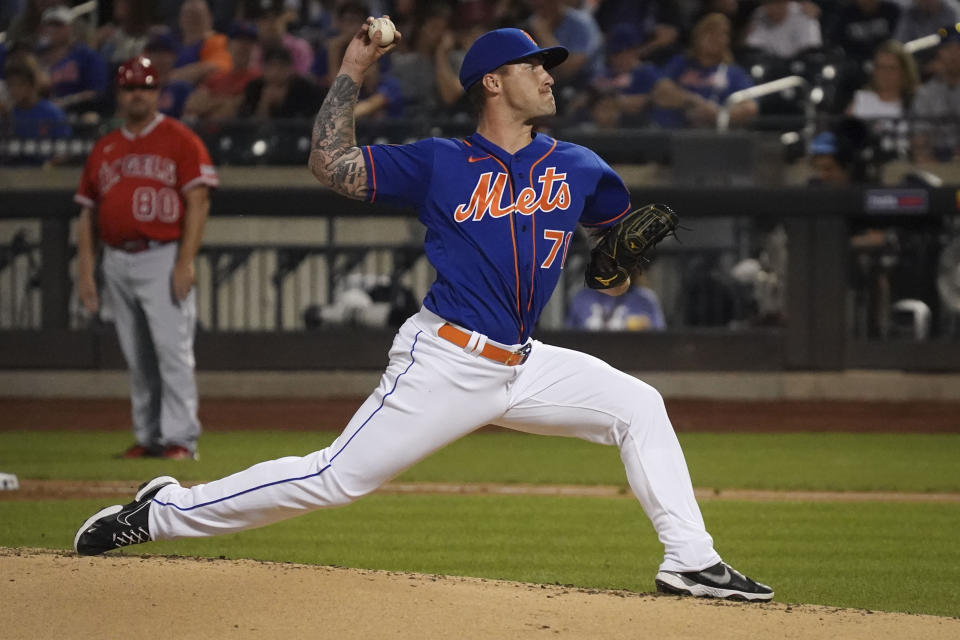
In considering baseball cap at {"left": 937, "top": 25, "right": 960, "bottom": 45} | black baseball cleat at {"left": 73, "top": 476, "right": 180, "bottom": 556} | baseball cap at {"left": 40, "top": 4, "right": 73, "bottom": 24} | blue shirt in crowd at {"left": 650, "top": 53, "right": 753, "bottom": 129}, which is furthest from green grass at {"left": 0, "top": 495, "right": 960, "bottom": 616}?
baseball cap at {"left": 40, "top": 4, "right": 73, "bottom": 24}

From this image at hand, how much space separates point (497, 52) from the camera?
183 inches

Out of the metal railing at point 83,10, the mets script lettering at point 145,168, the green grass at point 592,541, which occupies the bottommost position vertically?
the green grass at point 592,541

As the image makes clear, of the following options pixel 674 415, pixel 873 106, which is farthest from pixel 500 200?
pixel 873 106

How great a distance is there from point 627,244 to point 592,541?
1.91 metres

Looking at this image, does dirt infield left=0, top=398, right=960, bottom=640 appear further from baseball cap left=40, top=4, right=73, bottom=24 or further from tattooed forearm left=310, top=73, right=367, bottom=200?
baseball cap left=40, top=4, right=73, bottom=24

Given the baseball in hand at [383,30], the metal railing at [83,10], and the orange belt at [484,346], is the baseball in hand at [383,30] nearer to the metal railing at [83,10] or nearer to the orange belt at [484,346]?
the orange belt at [484,346]

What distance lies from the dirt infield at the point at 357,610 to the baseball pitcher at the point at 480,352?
0.20 metres

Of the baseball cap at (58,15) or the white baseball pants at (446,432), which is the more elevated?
the baseball cap at (58,15)

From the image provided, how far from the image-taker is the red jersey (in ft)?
27.8

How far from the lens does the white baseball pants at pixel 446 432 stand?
443 centimetres

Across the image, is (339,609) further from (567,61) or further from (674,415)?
(567,61)

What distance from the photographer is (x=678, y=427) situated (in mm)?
10789

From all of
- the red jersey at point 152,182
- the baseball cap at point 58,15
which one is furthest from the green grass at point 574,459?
the baseball cap at point 58,15

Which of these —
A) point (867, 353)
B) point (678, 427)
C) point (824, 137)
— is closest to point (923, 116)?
point (824, 137)
